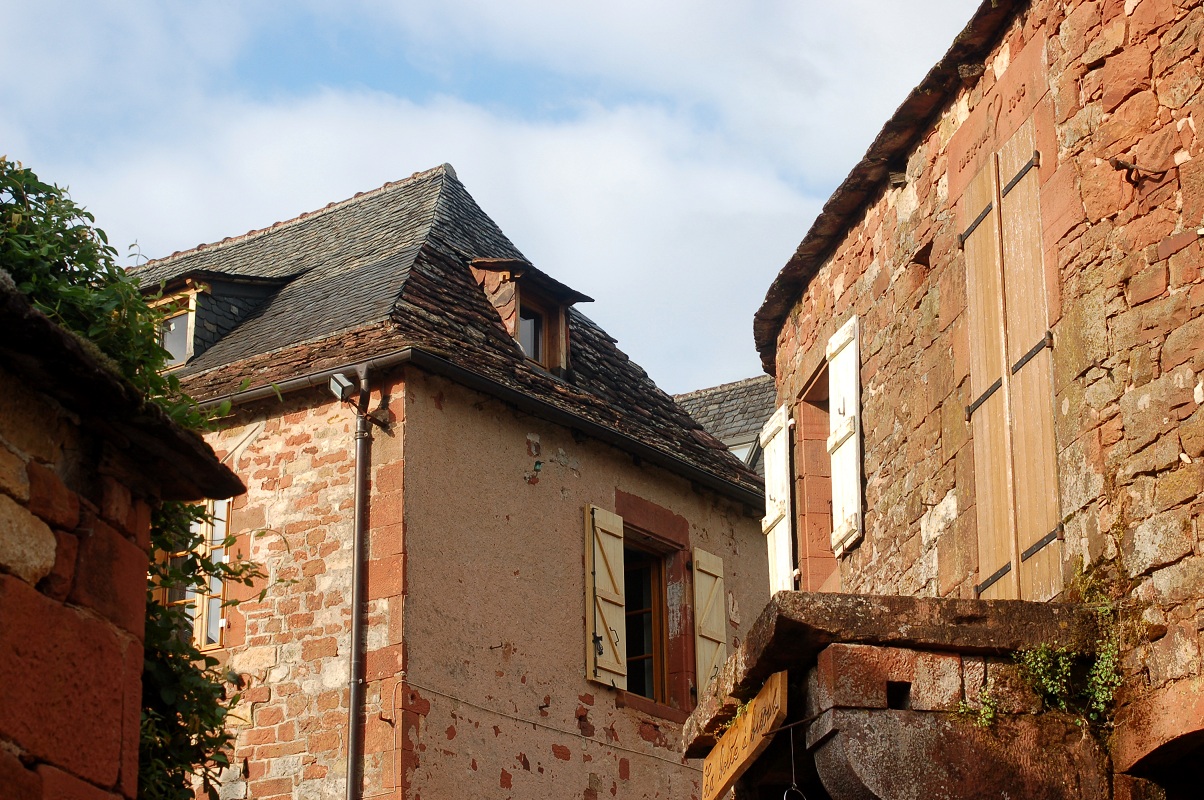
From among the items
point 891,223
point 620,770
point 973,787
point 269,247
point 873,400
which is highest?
point 269,247

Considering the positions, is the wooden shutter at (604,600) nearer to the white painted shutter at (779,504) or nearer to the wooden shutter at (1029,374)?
the white painted shutter at (779,504)

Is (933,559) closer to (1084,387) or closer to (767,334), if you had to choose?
(1084,387)

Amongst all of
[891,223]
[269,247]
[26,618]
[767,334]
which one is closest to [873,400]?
[891,223]

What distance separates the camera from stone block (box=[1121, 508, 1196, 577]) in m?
5.29

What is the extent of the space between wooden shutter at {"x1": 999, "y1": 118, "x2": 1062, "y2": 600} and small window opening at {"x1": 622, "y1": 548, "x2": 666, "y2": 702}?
7.26 metres

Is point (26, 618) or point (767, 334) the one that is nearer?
point (26, 618)

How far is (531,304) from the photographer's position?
14109 mm

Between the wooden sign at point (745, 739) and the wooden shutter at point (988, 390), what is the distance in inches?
39.0

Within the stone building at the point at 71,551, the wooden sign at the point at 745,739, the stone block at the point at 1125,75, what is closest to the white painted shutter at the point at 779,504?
the wooden sign at the point at 745,739

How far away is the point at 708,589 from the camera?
14102 mm

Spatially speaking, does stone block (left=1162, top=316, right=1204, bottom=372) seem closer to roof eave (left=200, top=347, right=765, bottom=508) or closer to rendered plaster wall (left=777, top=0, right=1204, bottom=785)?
rendered plaster wall (left=777, top=0, right=1204, bottom=785)

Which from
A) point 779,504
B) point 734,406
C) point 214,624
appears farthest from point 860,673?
point 734,406

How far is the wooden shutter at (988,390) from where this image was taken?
6.44m

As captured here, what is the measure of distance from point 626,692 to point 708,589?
4.95ft
